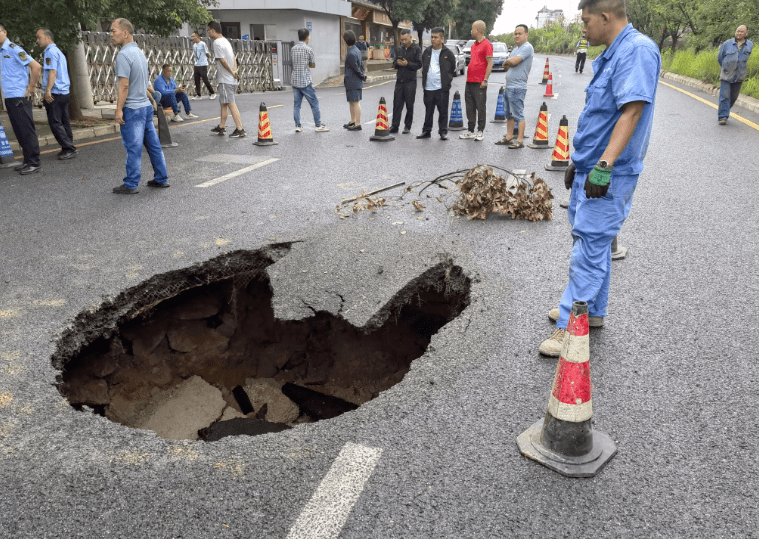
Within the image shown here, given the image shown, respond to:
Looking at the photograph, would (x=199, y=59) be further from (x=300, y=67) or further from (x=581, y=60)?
(x=581, y=60)

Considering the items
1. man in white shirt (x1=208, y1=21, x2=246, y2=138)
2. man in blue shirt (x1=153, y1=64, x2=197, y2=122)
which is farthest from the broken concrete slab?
man in blue shirt (x1=153, y1=64, x2=197, y2=122)

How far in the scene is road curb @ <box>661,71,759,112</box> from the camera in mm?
15495

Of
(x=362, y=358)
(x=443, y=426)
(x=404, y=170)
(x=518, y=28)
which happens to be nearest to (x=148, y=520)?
(x=443, y=426)

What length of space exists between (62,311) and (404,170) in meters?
5.43

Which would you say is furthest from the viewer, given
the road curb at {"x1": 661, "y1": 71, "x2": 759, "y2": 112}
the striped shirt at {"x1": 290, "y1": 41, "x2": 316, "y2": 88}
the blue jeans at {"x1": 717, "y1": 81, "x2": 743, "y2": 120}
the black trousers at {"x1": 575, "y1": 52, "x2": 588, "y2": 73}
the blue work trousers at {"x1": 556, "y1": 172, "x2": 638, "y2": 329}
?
the black trousers at {"x1": 575, "y1": 52, "x2": 588, "y2": 73}

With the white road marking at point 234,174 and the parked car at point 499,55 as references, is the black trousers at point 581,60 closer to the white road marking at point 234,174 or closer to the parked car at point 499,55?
the parked car at point 499,55

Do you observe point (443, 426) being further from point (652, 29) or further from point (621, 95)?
point (652, 29)

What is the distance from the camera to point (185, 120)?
1370 centimetres

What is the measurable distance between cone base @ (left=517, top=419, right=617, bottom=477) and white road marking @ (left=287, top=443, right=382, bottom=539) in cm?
68

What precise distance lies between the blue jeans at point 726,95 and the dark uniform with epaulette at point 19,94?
43.0 feet

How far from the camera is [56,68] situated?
8.44 m

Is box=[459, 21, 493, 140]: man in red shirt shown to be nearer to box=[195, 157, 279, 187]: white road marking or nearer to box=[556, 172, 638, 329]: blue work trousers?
box=[195, 157, 279, 187]: white road marking

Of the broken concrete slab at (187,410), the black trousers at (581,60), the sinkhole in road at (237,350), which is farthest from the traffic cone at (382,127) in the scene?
the black trousers at (581,60)

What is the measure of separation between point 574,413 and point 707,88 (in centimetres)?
2258
